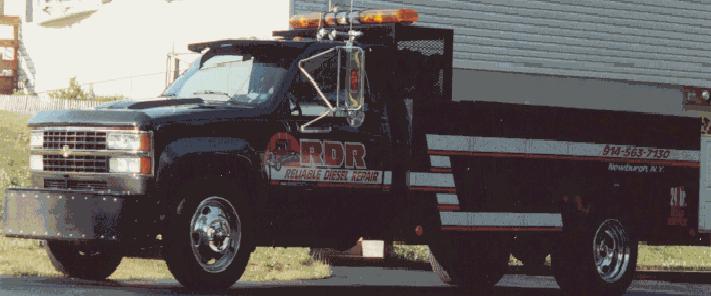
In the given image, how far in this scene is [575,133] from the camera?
14.8 metres

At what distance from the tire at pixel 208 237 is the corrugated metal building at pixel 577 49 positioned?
17846 millimetres

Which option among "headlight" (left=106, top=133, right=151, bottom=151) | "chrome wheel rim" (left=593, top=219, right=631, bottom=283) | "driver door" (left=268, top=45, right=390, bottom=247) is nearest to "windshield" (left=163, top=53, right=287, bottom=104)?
"driver door" (left=268, top=45, right=390, bottom=247)

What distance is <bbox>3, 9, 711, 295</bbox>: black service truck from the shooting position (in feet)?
40.4

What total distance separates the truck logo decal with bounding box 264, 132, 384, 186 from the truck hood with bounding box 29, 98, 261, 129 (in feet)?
1.25

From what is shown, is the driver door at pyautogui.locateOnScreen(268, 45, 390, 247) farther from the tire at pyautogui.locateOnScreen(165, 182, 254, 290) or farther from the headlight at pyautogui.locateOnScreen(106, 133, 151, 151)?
the headlight at pyautogui.locateOnScreen(106, 133, 151, 151)

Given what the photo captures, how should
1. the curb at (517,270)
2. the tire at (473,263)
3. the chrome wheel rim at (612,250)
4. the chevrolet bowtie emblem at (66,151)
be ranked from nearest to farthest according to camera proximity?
1. the chevrolet bowtie emblem at (66,151)
2. the chrome wheel rim at (612,250)
3. the tire at (473,263)
4. the curb at (517,270)

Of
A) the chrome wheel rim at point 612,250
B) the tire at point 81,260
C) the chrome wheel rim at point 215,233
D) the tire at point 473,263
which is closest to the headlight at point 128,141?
the chrome wheel rim at point 215,233

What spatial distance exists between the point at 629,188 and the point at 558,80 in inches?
746

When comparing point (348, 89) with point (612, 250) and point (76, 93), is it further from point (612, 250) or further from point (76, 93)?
point (76, 93)

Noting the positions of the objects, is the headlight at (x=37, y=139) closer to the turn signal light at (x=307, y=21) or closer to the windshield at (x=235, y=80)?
the windshield at (x=235, y=80)

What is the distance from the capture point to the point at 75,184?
498 inches

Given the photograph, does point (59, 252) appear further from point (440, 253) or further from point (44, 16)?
point (44, 16)

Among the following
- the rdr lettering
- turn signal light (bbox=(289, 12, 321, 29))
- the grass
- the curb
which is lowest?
the curb

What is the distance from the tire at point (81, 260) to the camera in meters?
13.6
